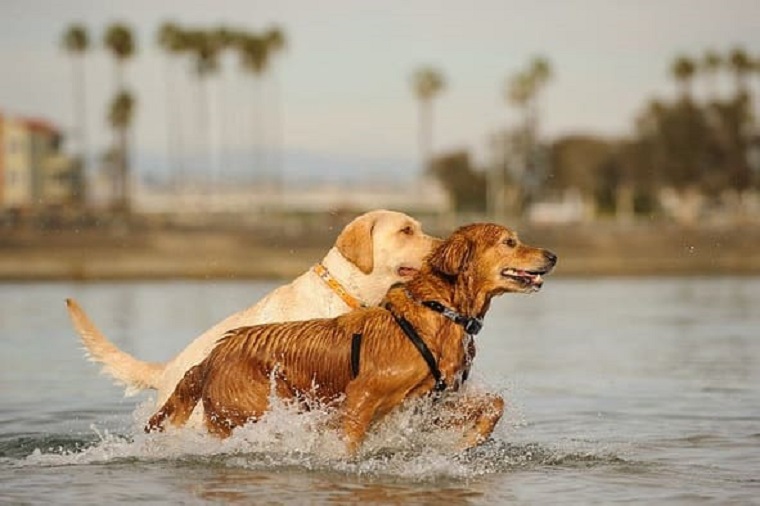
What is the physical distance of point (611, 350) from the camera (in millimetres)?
23203

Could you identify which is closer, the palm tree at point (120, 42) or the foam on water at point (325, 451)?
the foam on water at point (325, 451)

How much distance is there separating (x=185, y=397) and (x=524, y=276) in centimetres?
262

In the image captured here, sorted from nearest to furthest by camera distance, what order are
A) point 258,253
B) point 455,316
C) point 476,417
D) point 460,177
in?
point 455,316 → point 476,417 → point 258,253 → point 460,177

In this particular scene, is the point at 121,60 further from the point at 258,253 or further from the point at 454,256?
the point at 454,256

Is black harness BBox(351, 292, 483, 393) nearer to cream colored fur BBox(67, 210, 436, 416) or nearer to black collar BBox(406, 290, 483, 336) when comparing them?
black collar BBox(406, 290, 483, 336)

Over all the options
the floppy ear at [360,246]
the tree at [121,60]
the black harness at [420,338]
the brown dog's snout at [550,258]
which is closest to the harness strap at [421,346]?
the black harness at [420,338]

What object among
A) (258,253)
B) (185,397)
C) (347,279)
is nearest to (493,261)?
(347,279)

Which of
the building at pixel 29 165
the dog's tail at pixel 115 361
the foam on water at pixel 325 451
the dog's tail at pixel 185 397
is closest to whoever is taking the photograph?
the foam on water at pixel 325 451

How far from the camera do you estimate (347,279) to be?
41.4ft

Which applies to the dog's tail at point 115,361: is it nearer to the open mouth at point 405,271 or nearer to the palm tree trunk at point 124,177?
the open mouth at point 405,271

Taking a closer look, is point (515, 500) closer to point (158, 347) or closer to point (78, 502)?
point (78, 502)

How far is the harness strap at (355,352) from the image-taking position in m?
11.5

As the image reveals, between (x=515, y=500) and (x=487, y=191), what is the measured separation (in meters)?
156

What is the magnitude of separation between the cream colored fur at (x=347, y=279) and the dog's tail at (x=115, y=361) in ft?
0.39
